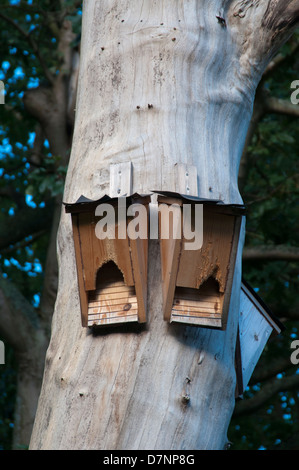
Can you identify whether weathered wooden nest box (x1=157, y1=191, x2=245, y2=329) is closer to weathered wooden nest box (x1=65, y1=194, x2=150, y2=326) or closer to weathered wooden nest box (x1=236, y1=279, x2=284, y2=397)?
weathered wooden nest box (x1=65, y1=194, x2=150, y2=326)

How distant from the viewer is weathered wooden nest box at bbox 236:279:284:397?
2.33m

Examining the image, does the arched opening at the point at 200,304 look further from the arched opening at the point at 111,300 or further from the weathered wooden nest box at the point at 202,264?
the arched opening at the point at 111,300

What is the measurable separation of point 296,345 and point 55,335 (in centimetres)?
402

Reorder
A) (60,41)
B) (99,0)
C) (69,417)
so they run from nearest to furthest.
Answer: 1. (69,417)
2. (99,0)
3. (60,41)

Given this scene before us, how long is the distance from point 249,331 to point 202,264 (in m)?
0.62

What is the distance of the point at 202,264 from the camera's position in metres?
1.91

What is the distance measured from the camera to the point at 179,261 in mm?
1881

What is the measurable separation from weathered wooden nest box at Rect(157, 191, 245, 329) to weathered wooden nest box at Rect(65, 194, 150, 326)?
8 centimetres

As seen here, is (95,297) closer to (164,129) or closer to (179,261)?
(179,261)

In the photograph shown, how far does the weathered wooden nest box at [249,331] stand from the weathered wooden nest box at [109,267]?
0.55 m

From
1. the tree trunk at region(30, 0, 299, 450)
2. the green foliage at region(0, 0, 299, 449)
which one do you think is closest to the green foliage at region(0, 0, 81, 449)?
the green foliage at region(0, 0, 299, 449)

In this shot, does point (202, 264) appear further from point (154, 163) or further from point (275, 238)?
point (275, 238)

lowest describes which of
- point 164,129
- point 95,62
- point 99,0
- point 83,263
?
point 83,263

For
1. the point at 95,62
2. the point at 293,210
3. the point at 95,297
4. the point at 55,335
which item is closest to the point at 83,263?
the point at 95,297
